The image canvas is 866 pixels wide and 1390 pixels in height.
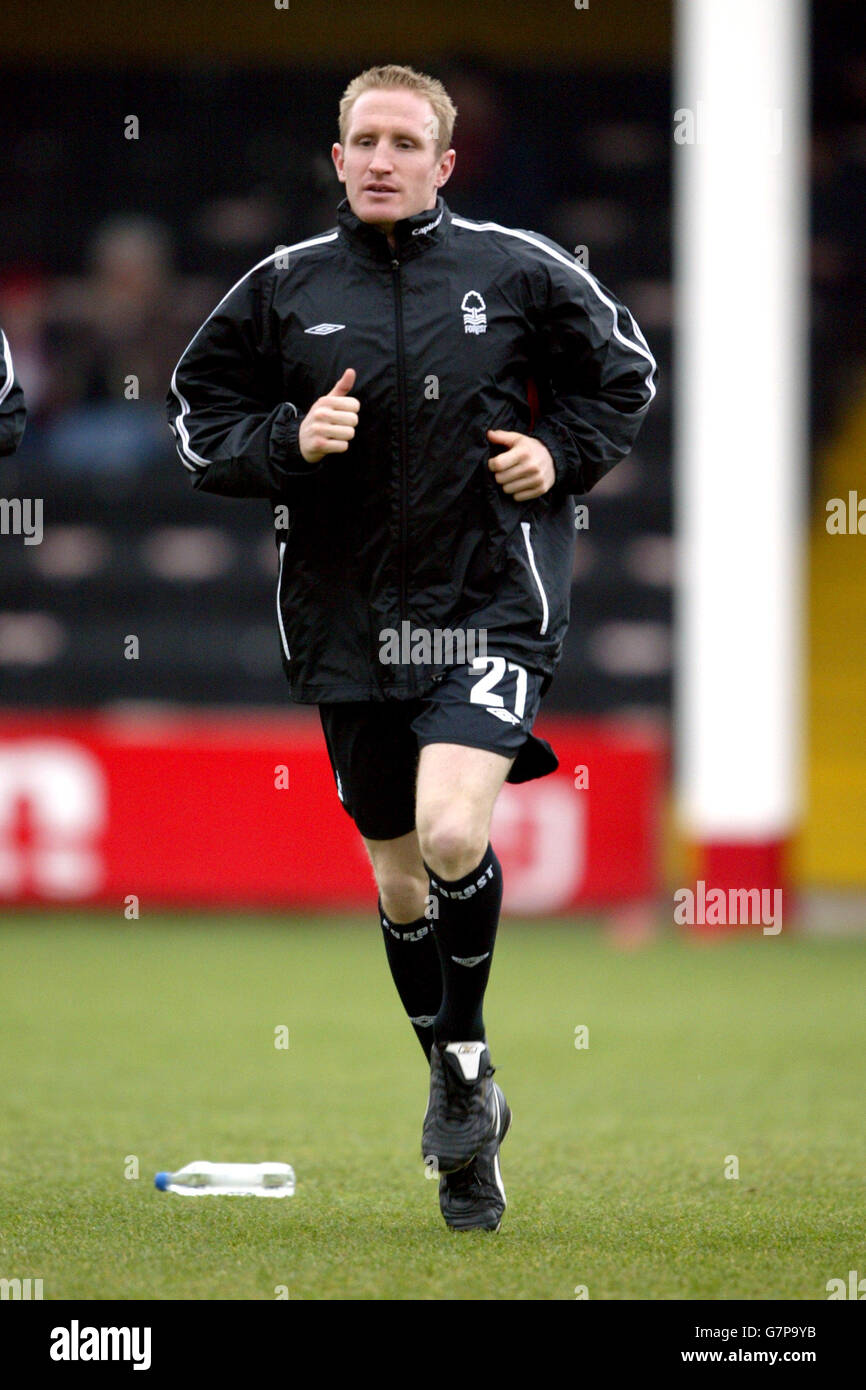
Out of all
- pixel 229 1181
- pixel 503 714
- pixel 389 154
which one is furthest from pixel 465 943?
pixel 389 154

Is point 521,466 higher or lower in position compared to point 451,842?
higher

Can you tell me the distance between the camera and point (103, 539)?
13.3m

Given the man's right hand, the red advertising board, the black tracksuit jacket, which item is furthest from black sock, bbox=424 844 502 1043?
the red advertising board

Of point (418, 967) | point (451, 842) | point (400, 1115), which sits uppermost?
point (451, 842)

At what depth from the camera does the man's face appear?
4129mm

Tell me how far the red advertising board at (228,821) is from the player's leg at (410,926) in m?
5.69

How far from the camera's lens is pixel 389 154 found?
13.6 feet

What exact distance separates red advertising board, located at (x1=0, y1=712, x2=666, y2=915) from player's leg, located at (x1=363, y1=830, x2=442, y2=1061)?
5.69 metres

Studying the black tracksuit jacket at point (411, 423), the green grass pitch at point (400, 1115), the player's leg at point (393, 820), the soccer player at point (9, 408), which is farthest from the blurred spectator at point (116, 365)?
the player's leg at point (393, 820)

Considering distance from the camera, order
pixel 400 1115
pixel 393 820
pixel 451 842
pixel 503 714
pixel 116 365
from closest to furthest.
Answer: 1. pixel 451 842
2. pixel 503 714
3. pixel 393 820
4. pixel 400 1115
5. pixel 116 365

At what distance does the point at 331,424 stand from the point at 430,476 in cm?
25

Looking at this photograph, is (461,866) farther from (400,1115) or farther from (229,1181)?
(400,1115)

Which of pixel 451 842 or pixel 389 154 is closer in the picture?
pixel 451 842

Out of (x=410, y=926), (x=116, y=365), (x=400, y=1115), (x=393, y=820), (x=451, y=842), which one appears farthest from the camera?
(x=116, y=365)
